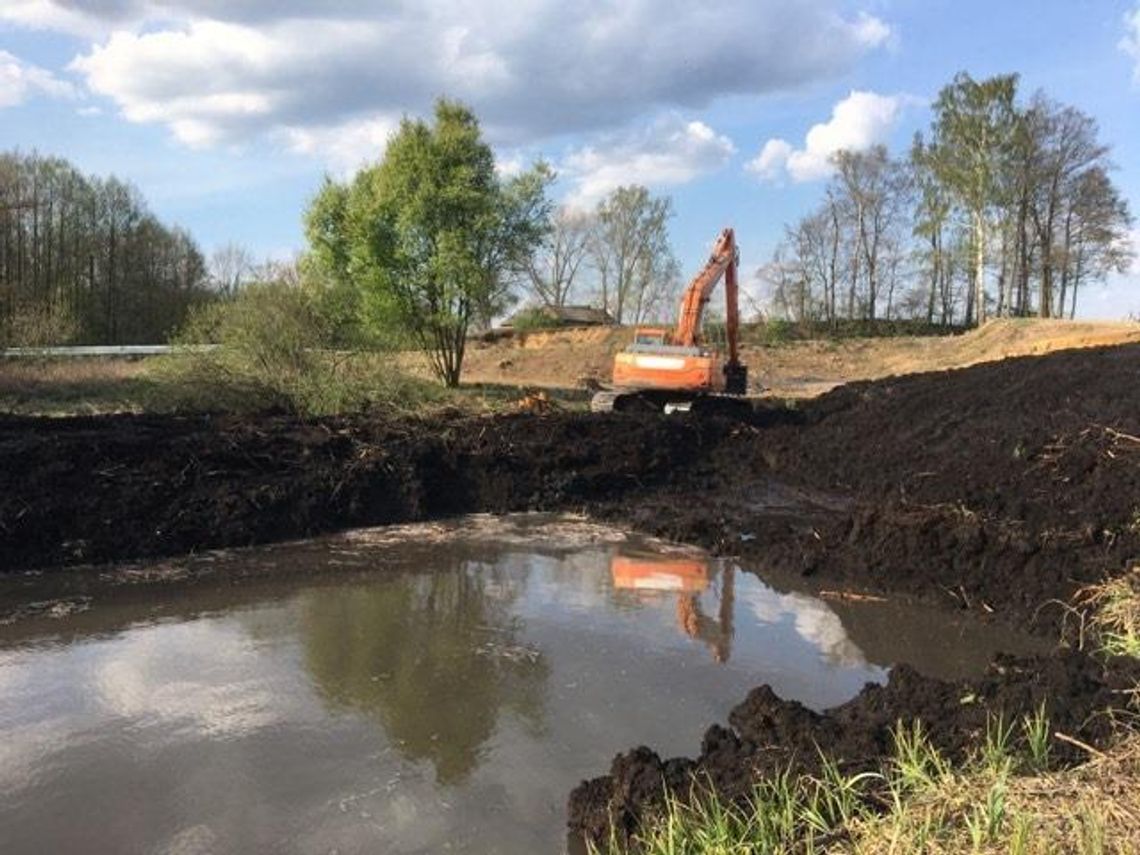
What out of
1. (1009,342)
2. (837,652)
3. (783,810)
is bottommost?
(837,652)

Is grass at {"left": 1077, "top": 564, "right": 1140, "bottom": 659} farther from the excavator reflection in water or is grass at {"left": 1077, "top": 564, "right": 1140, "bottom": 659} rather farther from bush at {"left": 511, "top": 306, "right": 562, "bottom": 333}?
bush at {"left": 511, "top": 306, "right": 562, "bottom": 333}

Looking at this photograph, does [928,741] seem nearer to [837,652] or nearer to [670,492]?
[837,652]

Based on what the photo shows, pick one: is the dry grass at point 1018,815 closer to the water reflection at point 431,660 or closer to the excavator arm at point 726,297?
the water reflection at point 431,660

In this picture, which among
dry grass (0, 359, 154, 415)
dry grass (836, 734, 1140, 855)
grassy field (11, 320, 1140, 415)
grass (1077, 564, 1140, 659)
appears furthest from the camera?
dry grass (0, 359, 154, 415)

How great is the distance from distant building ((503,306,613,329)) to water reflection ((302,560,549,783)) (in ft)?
122

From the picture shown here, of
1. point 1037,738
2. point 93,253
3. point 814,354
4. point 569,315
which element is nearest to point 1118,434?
point 1037,738

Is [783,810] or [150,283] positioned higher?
[150,283]

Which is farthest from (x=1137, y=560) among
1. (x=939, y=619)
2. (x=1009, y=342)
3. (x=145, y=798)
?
(x=1009, y=342)

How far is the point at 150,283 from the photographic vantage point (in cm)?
4781

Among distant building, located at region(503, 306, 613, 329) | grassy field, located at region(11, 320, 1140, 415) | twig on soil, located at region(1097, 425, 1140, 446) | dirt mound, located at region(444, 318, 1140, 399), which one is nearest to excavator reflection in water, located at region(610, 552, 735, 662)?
twig on soil, located at region(1097, 425, 1140, 446)

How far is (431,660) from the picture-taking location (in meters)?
6.72

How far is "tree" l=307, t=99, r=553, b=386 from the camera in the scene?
24.1 metres

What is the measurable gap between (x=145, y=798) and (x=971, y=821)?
3.73m

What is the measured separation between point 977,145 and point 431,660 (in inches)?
1604
